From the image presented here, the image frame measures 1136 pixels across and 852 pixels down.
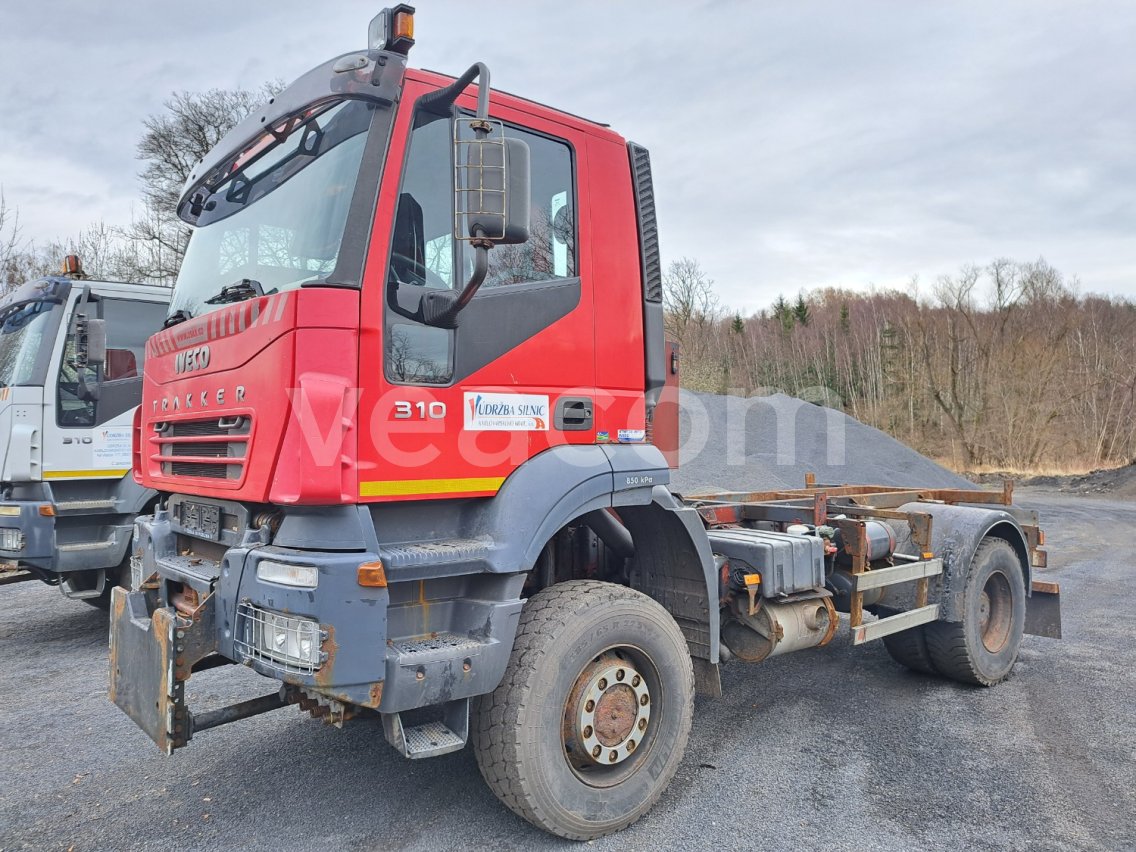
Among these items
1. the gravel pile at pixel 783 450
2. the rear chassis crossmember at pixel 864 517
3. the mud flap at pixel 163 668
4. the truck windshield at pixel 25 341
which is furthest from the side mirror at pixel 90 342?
the gravel pile at pixel 783 450

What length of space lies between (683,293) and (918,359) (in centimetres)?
1119

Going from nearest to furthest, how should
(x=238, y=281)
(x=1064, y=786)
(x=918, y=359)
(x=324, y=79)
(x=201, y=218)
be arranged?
(x=324, y=79) → (x=238, y=281) → (x=1064, y=786) → (x=201, y=218) → (x=918, y=359)

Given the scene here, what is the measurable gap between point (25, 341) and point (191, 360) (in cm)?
432

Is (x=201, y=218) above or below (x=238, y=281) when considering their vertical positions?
above

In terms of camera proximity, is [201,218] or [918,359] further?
[918,359]

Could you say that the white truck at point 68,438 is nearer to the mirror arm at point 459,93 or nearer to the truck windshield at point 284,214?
the truck windshield at point 284,214

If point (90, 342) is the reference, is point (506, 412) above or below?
below

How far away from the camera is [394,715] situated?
3.00 meters

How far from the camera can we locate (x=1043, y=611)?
20.0ft

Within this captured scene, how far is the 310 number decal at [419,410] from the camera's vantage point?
3.05 metres

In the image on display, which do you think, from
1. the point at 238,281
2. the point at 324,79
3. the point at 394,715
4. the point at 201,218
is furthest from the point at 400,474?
the point at 201,218

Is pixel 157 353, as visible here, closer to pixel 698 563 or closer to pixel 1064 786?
pixel 698 563

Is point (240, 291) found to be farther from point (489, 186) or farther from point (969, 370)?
point (969, 370)

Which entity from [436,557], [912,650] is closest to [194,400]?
[436,557]
